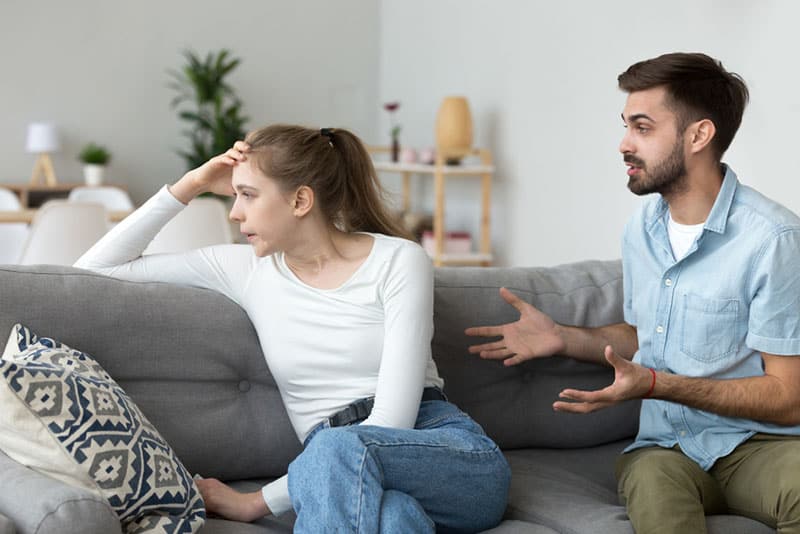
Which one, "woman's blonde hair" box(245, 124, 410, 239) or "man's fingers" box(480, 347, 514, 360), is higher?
"woman's blonde hair" box(245, 124, 410, 239)

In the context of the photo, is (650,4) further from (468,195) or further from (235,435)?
(235,435)

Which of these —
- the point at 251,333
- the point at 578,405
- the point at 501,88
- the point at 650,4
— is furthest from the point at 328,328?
the point at 501,88

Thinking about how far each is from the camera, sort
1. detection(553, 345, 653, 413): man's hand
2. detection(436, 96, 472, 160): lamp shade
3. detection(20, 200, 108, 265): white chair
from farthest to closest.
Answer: detection(436, 96, 472, 160): lamp shade < detection(20, 200, 108, 265): white chair < detection(553, 345, 653, 413): man's hand

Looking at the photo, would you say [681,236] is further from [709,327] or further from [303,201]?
[303,201]

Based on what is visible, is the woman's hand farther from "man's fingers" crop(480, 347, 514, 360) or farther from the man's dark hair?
the man's dark hair

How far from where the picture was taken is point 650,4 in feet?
14.2

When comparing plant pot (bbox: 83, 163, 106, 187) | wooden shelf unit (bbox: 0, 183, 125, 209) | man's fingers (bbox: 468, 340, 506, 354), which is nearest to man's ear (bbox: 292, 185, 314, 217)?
man's fingers (bbox: 468, 340, 506, 354)

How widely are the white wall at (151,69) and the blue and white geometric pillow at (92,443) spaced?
6.08 m

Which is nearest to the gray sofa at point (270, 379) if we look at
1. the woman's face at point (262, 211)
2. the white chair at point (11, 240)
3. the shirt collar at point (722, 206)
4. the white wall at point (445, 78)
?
the woman's face at point (262, 211)

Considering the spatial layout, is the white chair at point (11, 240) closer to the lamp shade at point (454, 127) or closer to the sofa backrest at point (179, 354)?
the lamp shade at point (454, 127)

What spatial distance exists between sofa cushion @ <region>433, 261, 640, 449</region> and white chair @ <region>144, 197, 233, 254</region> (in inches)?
67.0

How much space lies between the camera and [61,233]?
4102 millimetres

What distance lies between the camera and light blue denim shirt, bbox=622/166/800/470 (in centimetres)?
190

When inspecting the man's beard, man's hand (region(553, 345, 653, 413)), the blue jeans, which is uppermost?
the man's beard
